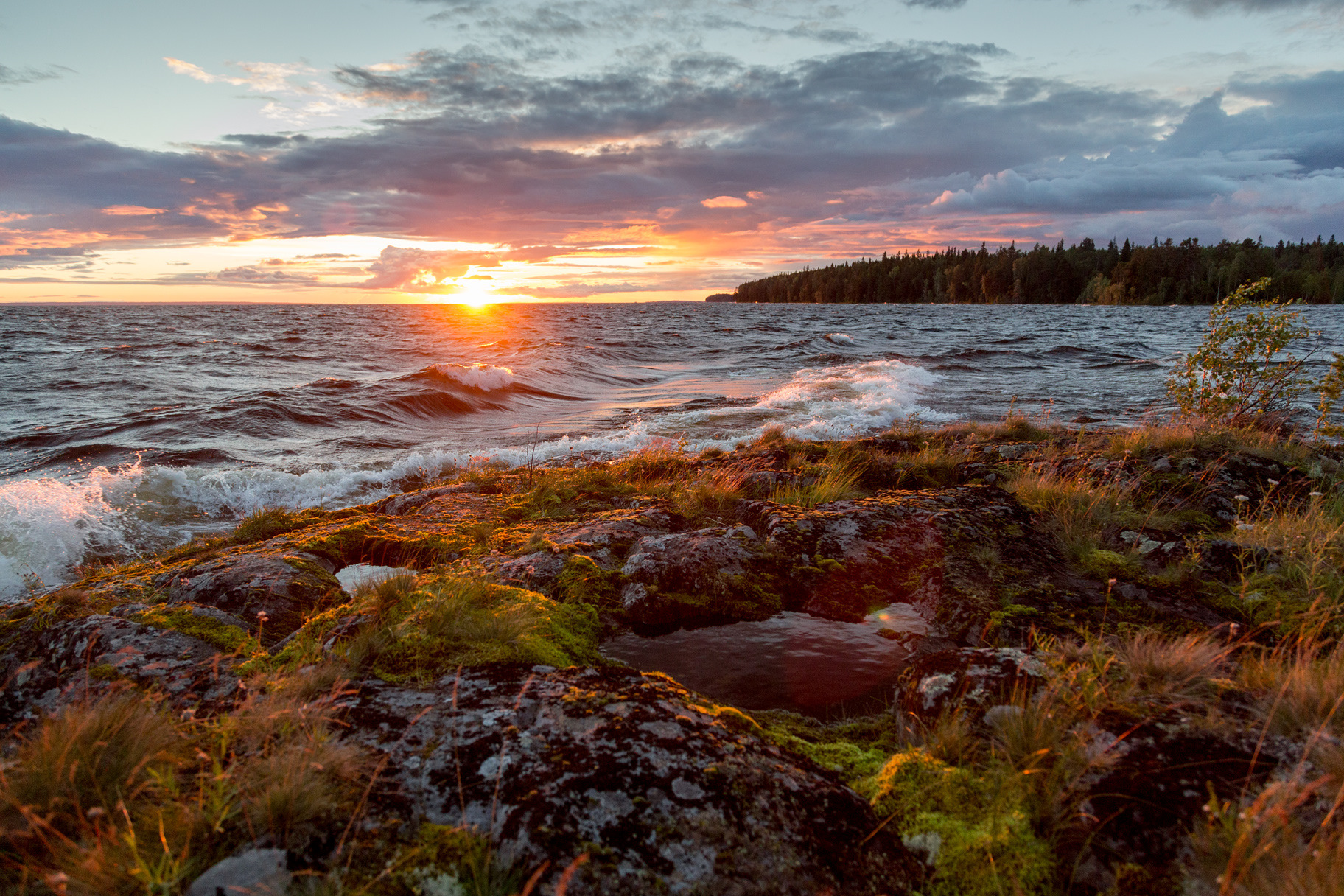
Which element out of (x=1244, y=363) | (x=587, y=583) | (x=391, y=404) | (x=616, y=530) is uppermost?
(x=1244, y=363)

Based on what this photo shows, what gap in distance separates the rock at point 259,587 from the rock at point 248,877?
2590mm

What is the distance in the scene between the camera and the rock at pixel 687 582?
15.4ft

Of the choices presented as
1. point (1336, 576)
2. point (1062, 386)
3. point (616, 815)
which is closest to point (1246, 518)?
point (1336, 576)

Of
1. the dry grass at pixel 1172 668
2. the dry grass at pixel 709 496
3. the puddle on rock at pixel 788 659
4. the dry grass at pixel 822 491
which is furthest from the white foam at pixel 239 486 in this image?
the dry grass at pixel 1172 668

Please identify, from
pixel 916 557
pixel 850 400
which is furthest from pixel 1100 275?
pixel 916 557

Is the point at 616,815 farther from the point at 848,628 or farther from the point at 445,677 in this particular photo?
the point at 848,628

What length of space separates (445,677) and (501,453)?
10456mm

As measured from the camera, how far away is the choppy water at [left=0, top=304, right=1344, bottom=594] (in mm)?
9977

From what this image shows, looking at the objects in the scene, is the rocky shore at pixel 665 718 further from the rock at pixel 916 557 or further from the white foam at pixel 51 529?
the white foam at pixel 51 529

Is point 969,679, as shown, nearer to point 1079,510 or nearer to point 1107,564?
point 1107,564

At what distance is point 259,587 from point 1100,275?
141903 millimetres

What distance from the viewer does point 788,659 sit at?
13.9 ft

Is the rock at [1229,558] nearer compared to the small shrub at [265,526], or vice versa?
the rock at [1229,558]

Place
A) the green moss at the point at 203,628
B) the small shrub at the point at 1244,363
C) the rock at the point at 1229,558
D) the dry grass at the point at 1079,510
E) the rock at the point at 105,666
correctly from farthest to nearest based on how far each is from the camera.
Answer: the small shrub at the point at 1244,363
the dry grass at the point at 1079,510
the rock at the point at 1229,558
the green moss at the point at 203,628
the rock at the point at 105,666
